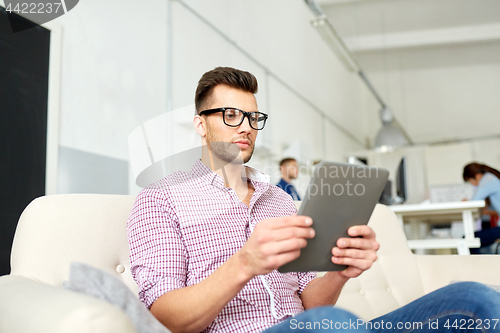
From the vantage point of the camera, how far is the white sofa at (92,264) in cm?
68

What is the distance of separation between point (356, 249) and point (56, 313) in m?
0.62

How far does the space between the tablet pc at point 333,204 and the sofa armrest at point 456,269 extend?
37.0 inches

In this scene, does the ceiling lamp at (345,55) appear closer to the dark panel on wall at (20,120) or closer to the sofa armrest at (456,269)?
the dark panel on wall at (20,120)

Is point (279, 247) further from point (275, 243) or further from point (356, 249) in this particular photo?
point (356, 249)

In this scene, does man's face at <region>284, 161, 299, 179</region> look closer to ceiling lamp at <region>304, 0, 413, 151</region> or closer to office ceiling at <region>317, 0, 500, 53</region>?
ceiling lamp at <region>304, 0, 413, 151</region>

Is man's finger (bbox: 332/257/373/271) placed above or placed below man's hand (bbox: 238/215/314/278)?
below

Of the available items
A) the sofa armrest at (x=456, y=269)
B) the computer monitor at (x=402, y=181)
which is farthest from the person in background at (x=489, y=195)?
the sofa armrest at (x=456, y=269)

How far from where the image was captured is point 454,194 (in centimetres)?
470

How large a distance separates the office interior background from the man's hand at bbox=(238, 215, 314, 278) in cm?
182

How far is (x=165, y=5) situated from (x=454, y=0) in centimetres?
537

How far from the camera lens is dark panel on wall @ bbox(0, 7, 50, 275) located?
2.04 meters

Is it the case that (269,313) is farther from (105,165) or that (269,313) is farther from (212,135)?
(105,165)

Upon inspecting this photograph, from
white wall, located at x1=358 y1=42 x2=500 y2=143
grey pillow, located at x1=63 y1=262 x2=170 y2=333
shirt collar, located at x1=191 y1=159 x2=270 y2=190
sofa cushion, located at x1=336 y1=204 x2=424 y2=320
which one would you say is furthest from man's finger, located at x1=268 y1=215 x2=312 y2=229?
white wall, located at x1=358 y1=42 x2=500 y2=143

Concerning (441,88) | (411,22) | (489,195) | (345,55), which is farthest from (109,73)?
(441,88)
